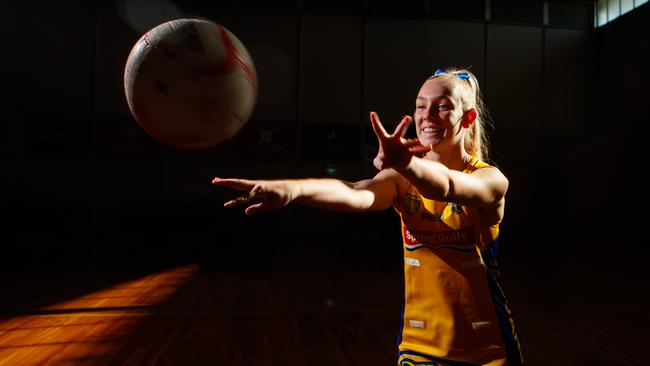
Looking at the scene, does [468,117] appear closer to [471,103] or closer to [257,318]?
[471,103]

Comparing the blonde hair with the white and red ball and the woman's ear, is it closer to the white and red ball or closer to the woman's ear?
the woman's ear

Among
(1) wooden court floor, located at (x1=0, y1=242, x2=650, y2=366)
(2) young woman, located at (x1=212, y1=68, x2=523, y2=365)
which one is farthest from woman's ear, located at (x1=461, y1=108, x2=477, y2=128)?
(1) wooden court floor, located at (x1=0, y1=242, x2=650, y2=366)

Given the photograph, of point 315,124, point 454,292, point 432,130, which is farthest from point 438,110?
point 315,124

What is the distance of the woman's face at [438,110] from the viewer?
→ 1033 mm

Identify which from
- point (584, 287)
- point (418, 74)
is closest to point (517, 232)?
point (418, 74)

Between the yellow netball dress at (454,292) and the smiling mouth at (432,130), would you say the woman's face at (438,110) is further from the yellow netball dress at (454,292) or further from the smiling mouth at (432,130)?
the yellow netball dress at (454,292)

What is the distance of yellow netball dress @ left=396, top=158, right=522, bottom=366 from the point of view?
1032mm

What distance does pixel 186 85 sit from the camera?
128 cm

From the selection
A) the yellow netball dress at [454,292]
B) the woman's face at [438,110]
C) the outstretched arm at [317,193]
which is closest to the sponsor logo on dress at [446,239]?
the yellow netball dress at [454,292]

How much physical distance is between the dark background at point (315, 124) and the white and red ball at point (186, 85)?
204 inches

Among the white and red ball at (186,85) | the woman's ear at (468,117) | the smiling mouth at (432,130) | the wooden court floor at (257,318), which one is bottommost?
the wooden court floor at (257,318)

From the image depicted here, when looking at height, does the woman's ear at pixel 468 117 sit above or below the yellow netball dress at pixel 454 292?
above

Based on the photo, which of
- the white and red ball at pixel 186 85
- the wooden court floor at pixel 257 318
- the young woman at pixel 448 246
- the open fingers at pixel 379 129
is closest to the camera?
the open fingers at pixel 379 129

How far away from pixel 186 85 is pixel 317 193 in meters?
0.64
